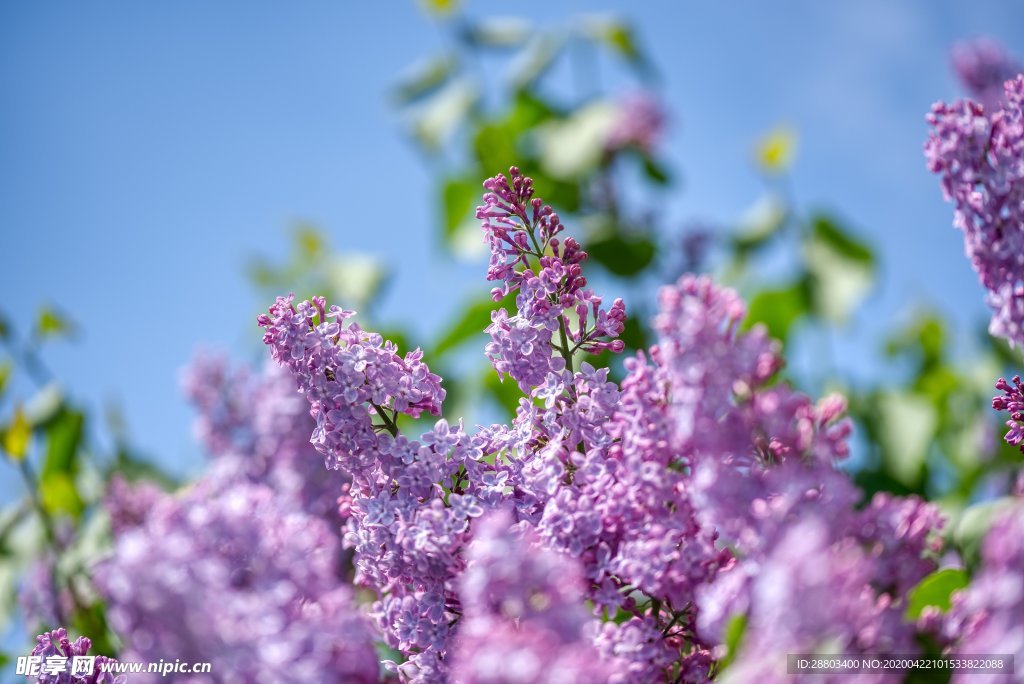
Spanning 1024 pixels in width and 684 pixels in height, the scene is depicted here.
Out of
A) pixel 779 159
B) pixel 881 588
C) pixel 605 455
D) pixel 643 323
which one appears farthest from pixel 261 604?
pixel 779 159

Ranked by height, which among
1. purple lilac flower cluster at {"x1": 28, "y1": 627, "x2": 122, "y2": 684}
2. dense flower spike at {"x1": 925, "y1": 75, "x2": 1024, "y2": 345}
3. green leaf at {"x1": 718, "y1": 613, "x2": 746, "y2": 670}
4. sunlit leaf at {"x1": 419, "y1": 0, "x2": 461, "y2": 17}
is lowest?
green leaf at {"x1": 718, "y1": 613, "x2": 746, "y2": 670}

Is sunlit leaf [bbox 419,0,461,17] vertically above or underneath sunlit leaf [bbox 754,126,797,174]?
above

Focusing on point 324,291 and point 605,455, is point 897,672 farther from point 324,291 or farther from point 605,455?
point 324,291

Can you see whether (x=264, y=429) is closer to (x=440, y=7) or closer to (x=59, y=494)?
(x=59, y=494)

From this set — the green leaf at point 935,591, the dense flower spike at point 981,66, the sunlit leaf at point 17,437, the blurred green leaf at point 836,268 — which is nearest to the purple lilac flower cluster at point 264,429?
the sunlit leaf at point 17,437

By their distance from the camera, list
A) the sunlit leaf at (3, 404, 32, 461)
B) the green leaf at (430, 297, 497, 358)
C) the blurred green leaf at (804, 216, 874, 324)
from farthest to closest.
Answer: the blurred green leaf at (804, 216, 874, 324), the green leaf at (430, 297, 497, 358), the sunlit leaf at (3, 404, 32, 461)

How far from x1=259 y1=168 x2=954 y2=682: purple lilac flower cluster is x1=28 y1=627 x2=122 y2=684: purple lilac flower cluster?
0.83ft

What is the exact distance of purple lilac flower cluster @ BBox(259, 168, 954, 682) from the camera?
0.64m

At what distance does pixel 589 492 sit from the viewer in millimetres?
812

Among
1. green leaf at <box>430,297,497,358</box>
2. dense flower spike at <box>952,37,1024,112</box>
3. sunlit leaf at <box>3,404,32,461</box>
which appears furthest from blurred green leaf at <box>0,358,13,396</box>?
dense flower spike at <box>952,37,1024,112</box>

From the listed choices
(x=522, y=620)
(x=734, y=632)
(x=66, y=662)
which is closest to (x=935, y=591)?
(x=734, y=632)

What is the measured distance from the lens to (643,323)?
2277mm

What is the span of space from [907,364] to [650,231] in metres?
1.37

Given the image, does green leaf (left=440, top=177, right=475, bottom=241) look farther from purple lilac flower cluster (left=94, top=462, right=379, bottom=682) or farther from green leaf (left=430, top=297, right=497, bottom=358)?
purple lilac flower cluster (left=94, top=462, right=379, bottom=682)
